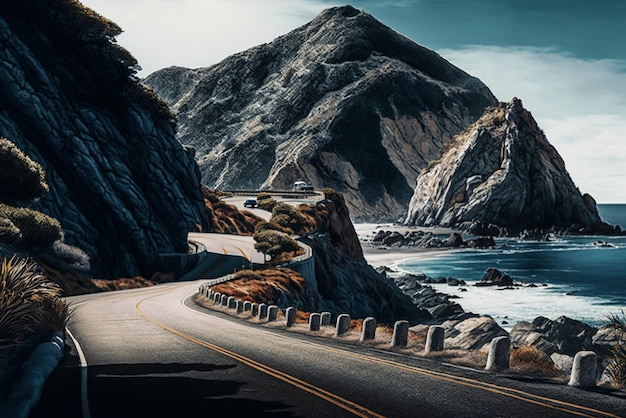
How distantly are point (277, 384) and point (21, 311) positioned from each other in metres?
7.28

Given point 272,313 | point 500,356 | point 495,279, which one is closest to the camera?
point 500,356

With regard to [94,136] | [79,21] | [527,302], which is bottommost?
Result: [527,302]

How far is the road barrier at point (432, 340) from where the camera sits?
11.7 meters

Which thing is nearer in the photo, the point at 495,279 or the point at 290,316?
the point at 290,316

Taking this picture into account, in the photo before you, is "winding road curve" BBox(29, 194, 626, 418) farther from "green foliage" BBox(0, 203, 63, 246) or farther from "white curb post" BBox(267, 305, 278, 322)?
"green foliage" BBox(0, 203, 63, 246)

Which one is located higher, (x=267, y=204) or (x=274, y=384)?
(x=267, y=204)

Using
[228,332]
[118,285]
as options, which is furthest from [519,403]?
[118,285]

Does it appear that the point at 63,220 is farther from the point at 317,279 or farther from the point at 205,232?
the point at 205,232

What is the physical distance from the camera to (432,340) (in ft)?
51.3

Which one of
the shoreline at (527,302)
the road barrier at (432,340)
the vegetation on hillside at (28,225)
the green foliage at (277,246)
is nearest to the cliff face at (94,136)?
the vegetation on hillside at (28,225)

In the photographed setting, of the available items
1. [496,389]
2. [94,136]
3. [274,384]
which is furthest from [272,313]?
[94,136]

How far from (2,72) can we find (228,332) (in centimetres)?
3518

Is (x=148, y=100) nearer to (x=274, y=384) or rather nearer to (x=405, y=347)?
(x=405, y=347)

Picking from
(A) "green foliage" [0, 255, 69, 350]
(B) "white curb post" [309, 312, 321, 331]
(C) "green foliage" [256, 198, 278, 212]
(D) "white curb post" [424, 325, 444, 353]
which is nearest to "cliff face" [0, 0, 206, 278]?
(A) "green foliage" [0, 255, 69, 350]
